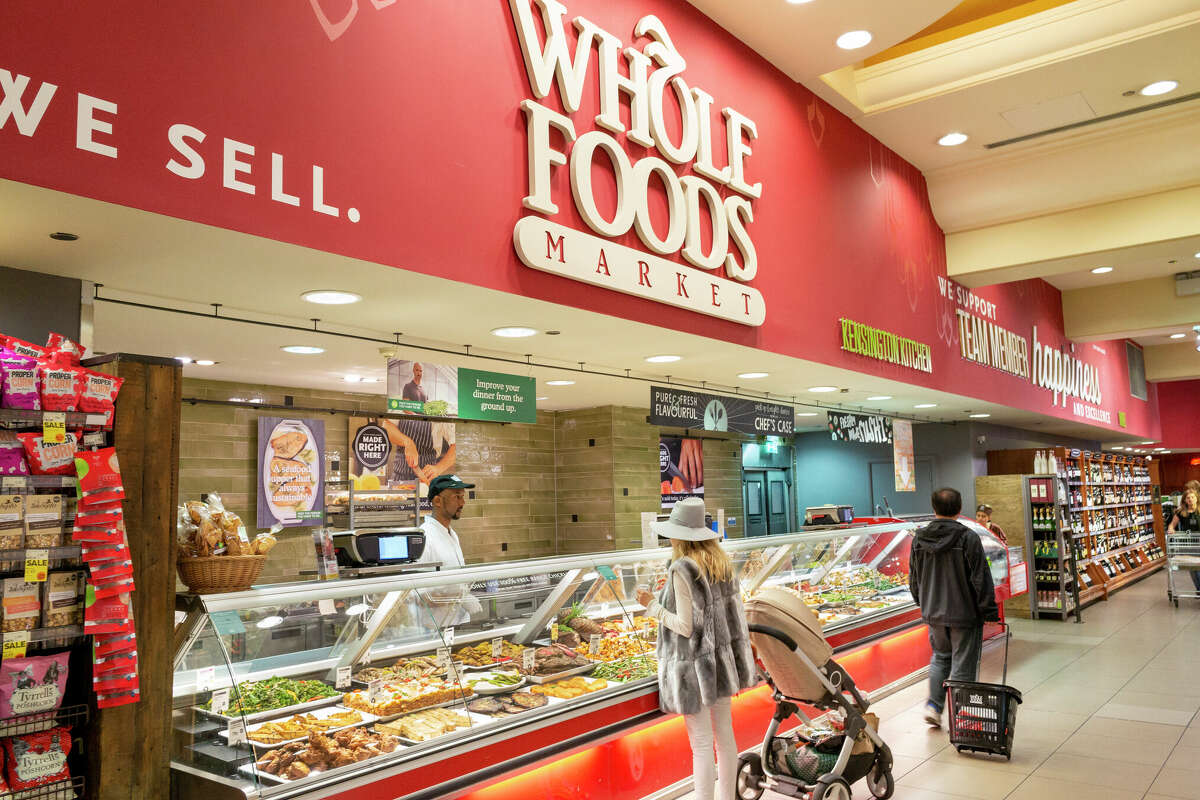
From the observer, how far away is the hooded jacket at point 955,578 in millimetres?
6004

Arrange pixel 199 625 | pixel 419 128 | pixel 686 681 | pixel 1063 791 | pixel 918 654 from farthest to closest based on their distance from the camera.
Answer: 1. pixel 918 654
2. pixel 1063 791
3. pixel 686 681
4. pixel 419 128
5. pixel 199 625

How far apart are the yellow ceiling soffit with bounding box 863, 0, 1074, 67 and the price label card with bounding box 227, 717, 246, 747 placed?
6.60 metres

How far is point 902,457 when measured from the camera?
10.4 metres

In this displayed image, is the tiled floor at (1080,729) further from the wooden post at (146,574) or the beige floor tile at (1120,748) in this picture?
the wooden post at (146,574)

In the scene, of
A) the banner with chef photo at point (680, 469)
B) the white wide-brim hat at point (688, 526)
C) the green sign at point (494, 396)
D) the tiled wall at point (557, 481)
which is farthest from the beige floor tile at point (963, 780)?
the banner with chef photo at point (680, 469)

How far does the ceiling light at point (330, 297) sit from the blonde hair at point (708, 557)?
2.06 metres

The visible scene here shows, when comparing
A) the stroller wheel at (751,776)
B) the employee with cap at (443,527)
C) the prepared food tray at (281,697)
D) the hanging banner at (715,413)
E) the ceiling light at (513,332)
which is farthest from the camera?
the hanging banner at (715,413)

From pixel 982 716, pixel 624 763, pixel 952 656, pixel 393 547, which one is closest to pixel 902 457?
pixel 952 656

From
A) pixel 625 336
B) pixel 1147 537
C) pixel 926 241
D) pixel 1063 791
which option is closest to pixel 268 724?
pixel 625 336

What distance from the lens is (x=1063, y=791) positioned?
4875 millimetres

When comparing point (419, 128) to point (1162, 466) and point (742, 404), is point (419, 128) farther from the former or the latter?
point (1162, 466)

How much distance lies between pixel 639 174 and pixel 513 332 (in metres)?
1.20

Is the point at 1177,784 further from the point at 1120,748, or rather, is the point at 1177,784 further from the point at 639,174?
the point at 639,174

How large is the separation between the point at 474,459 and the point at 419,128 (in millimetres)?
6221
